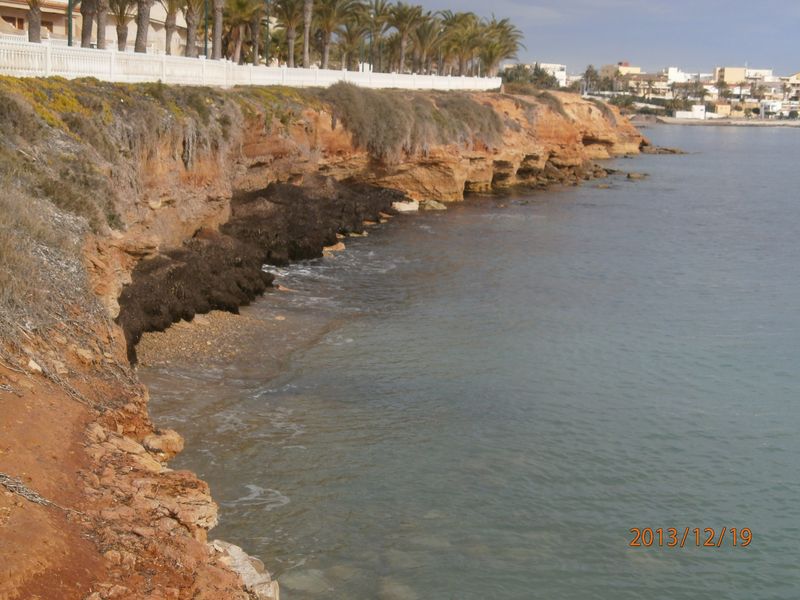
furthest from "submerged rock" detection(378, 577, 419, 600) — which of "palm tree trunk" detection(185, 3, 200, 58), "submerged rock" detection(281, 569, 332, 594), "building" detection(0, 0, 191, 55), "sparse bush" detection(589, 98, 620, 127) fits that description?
"sparse bush" detection(589, 98, 620, 127)

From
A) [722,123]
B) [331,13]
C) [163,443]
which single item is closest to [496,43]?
[331,13]

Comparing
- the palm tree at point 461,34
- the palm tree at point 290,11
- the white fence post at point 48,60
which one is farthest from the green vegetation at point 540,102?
the white fence post at point 48,60

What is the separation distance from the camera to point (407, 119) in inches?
1499

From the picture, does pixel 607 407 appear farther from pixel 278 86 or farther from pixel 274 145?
pixel 278 86

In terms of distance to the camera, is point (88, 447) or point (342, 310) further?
point (342, 310)

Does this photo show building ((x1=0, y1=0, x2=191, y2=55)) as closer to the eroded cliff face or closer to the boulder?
the eroded cliff face

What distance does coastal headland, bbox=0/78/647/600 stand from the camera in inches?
269

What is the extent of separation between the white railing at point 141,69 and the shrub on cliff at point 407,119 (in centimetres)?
150

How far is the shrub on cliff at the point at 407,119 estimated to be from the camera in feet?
115

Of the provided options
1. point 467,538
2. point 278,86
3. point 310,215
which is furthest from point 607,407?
point 278,86

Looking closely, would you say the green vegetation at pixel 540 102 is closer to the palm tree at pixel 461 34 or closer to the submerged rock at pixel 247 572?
the palm tree at pixel 461 34

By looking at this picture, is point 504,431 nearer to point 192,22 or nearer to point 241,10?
point 192,22

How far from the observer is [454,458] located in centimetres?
1202

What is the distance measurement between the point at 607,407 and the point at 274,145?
715 inches
